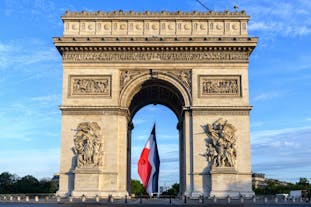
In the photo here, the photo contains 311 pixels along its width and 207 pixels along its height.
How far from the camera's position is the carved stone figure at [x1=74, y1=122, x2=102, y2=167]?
30.3m

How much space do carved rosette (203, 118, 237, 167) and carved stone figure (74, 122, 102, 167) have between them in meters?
7.30

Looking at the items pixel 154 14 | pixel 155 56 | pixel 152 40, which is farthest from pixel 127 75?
pixel 154 14

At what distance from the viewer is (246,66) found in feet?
105

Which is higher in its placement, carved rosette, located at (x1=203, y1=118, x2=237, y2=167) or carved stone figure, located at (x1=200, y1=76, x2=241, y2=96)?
carved stone figure, located at (x1=200, y1=76, x2=241, y2=96)

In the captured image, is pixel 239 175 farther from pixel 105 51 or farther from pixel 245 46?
pixel 105 51

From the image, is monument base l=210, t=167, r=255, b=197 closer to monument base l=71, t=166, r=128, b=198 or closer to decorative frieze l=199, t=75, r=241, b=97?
decorative frieze l=199, t=75, r=241, b=97

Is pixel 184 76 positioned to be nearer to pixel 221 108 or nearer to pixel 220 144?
pixel 221 108

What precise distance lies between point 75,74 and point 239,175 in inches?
522

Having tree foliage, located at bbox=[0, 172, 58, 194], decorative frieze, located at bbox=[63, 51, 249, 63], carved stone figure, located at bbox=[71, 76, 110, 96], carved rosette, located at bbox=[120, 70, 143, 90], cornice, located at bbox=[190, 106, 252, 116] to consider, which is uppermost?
decorative frieze, located at bbox=[63, 51, 249, 63]

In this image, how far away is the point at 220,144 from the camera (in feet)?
100

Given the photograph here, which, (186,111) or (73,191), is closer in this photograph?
(73,191)

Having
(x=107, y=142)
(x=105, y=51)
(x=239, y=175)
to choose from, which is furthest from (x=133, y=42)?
(x=239, y=175)

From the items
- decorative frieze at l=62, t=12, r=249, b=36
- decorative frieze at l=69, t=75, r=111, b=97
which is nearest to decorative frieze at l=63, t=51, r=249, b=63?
decorative frieze at l=69, t=75, r=111, b=97

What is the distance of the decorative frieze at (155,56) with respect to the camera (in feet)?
106
